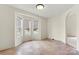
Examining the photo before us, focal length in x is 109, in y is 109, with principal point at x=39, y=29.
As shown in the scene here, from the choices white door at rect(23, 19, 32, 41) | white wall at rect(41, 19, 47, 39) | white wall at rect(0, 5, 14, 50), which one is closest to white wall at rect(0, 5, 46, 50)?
white wall at rect(0, 5, 14, 50)

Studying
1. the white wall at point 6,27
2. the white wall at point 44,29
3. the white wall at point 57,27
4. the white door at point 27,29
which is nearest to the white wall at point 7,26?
the white wall at point 6,27

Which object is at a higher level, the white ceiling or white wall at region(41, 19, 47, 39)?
the white ceiling

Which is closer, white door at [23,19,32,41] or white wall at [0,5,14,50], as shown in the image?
white wall at [0,5,14,50]

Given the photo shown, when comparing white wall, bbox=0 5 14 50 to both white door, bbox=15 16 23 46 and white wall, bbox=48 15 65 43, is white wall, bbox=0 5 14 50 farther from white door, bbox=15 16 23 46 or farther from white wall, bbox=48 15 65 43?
white wall, bbox=48 15 65 43

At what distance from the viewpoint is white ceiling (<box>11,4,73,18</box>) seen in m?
1.80

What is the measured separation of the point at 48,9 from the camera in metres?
1.86

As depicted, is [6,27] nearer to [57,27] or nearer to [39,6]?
[39,6]

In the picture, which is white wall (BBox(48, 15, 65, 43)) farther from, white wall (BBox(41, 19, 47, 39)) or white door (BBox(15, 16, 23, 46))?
white door (BBox(15, 16, 23, 46))

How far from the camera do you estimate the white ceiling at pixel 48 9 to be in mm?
1799

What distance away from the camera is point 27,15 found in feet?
6.05

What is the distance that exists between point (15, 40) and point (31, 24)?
1.26 ft

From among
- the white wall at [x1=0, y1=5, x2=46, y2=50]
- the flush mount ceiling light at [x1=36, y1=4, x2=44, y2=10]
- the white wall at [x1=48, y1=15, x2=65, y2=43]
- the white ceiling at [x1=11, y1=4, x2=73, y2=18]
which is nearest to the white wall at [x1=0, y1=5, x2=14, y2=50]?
the white wall at [x1=0, y1=5, x2=46, y2=50]

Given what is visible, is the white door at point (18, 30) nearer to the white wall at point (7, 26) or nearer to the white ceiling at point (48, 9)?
the white wall at point (7, 26)
